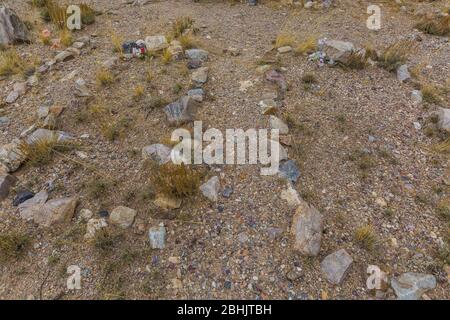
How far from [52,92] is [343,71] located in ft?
17.4

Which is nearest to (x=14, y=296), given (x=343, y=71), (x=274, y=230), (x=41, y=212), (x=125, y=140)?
(x=41, y=212)

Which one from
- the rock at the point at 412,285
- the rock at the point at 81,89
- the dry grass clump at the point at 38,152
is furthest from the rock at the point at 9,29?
the rock at the point at 412,285

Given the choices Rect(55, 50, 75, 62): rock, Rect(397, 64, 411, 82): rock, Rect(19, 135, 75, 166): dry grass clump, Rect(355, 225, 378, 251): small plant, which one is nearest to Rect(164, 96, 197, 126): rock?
Rect(19, 135, 75, 166): dry grass clump

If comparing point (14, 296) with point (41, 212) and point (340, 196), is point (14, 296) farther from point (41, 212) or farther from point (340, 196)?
point (340, 196)

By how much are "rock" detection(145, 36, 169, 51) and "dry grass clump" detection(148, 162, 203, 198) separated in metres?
3.22

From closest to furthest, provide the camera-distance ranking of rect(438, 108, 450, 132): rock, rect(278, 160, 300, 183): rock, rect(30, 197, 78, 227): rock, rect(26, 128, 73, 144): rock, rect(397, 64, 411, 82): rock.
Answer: rect(30, 197, 78, 227): rock → rect(278, 160, 300, 183): rock → rect(26, 128, 73, 144): rock → rect(438, 108, 450, 132): rock → rect(397, 64, 411, 82): rock

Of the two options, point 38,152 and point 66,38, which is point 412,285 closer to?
point 38,152

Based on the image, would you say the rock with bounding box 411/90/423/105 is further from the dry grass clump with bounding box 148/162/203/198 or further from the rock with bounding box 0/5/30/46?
the rock with bounding box 0/5/30/46

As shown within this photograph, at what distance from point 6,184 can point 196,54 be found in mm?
3929

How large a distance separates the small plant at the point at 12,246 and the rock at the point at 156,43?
4162mm

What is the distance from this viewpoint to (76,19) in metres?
7.21

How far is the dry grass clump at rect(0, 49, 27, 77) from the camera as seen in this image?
5.99 meters

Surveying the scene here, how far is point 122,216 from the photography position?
153 inches

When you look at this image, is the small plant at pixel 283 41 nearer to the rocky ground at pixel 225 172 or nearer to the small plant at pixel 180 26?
the rocky ground at pixel 225 172
